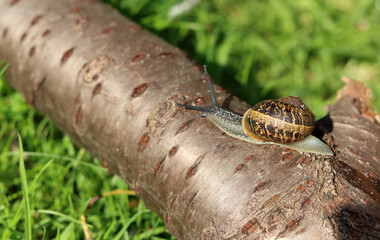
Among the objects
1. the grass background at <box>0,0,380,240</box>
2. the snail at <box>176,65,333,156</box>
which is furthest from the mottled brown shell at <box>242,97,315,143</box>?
the grass background at <box>0,0,380,240</box>

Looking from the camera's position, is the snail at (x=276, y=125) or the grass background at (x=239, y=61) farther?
the grass background at (x=239, y=61)

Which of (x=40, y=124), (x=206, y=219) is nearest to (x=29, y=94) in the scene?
(x=40, y=124)

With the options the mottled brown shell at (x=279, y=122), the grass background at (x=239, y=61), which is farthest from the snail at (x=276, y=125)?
the grass background at (x=239, y=61)

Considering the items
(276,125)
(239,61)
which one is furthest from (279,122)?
(239,61)

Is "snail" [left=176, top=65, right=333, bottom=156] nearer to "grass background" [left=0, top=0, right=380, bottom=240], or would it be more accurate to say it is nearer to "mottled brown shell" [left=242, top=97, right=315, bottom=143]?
"mottled brown shell" [left=242, top=97, right=315, bottom=143]

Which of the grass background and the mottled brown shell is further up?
the mottled brown shell

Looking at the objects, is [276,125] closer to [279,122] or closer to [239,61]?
[279,122]

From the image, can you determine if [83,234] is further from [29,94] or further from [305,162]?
[305,162]

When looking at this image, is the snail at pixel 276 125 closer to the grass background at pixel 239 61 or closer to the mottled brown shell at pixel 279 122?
the mottled brown shell at pixel 279 122
